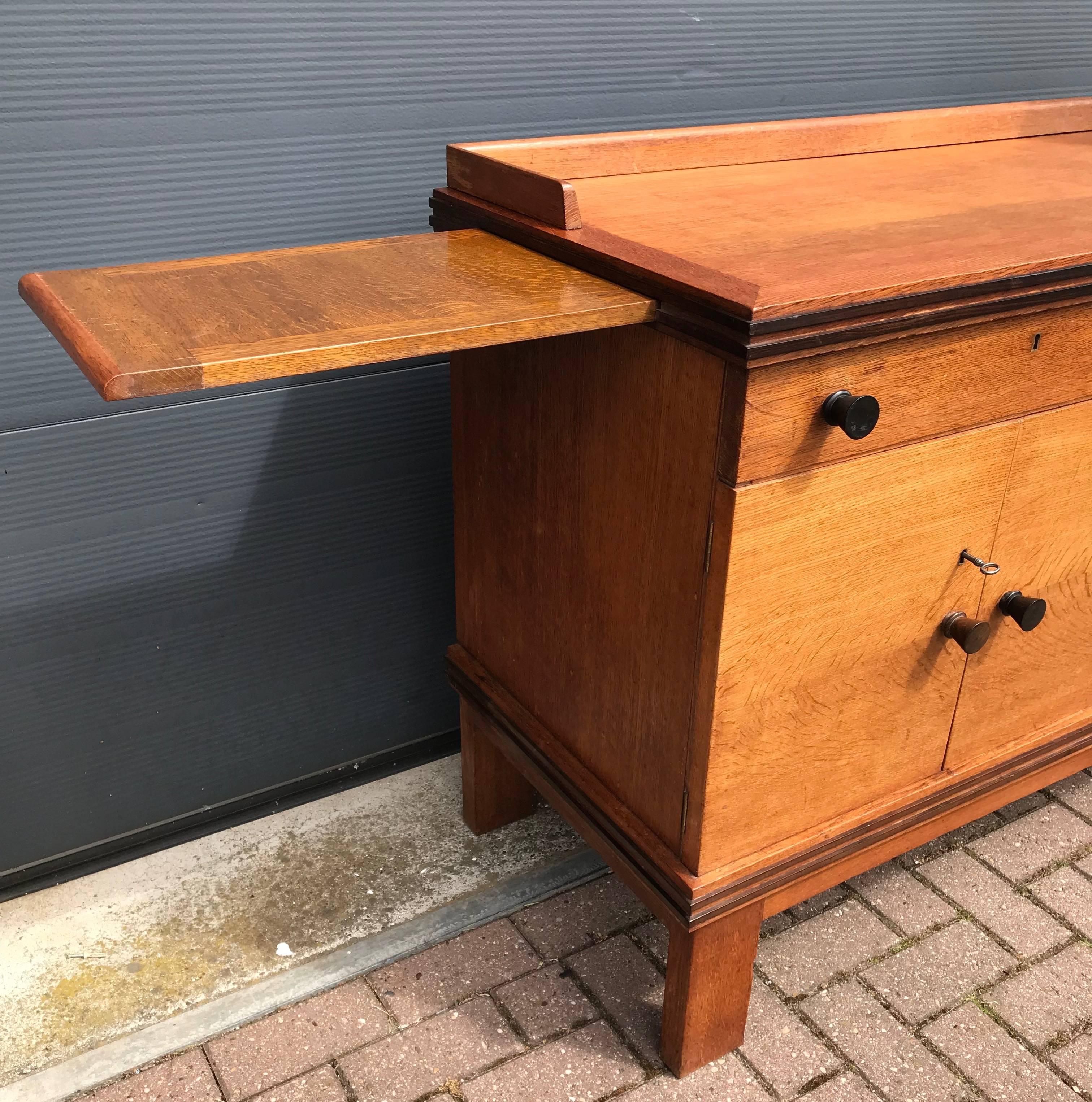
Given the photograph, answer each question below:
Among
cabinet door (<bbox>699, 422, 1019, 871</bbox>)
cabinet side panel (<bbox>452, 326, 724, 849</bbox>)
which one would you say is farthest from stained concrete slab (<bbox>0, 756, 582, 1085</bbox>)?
cabinet door (<bbox>699, 422, 1019, 871</bbox>)

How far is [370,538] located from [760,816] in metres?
1.03

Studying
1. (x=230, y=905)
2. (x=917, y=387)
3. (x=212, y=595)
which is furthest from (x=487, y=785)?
(x=917, y=387)

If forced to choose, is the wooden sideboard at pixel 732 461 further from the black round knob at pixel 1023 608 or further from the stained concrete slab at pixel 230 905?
the stained concrete slab at pixel 230 905

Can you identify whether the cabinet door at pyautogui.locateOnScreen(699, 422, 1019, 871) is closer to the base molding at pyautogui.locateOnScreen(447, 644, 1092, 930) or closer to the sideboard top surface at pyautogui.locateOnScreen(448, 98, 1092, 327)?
the base molding at pyautogui.locateOnScreen(447, 644, 1092, 930)

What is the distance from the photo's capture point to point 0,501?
1.96m

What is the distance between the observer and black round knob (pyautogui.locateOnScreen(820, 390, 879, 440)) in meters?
1.41

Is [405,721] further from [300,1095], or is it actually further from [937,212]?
[937,212]

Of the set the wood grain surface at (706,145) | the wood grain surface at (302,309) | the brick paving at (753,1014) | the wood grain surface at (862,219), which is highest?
the wood grain surface at (706,145)

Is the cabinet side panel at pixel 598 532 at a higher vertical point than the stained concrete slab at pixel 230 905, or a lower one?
higher

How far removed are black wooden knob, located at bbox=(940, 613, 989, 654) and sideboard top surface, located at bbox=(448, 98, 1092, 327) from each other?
516 millimetres

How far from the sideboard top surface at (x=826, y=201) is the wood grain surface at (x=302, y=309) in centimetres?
12

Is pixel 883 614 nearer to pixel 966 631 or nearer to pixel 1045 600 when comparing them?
pixel 966 631

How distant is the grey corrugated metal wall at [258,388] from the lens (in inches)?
73.3

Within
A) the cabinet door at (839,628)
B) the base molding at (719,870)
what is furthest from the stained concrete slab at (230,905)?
the cabinet door at (839,628)
